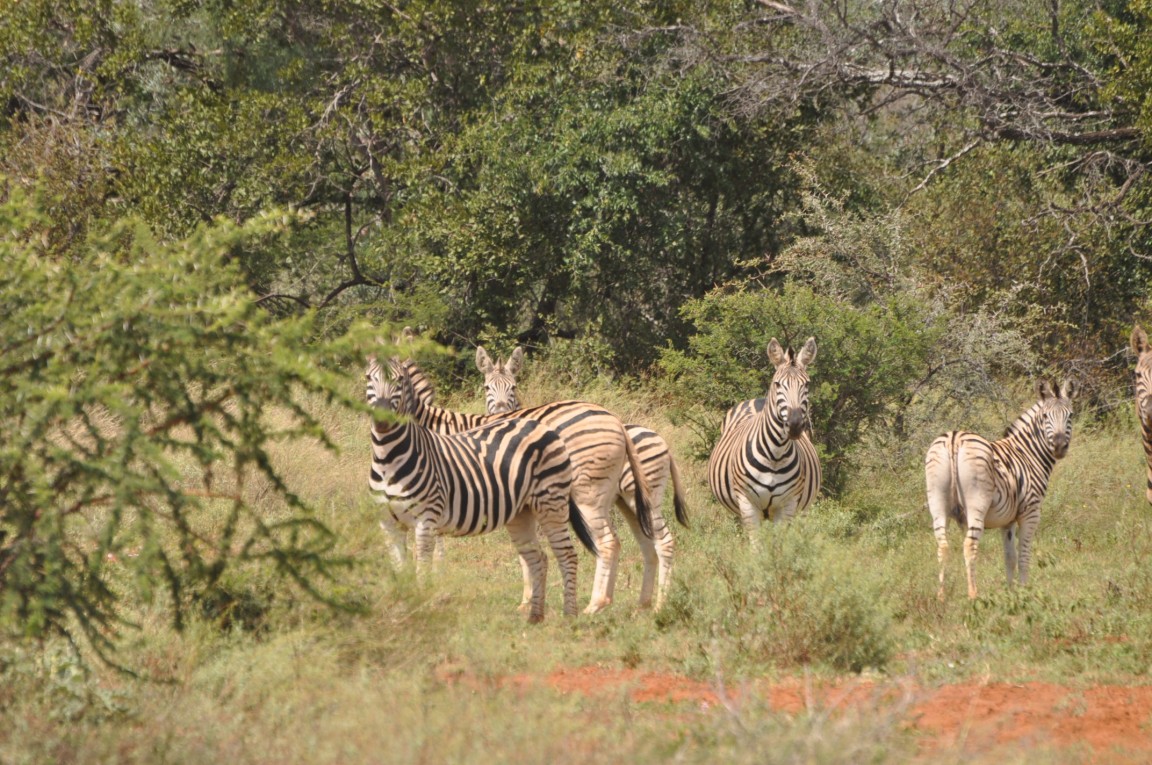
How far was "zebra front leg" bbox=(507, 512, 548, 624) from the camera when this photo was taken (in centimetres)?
937

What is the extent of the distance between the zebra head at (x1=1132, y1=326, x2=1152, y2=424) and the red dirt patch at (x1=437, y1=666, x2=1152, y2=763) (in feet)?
16.0

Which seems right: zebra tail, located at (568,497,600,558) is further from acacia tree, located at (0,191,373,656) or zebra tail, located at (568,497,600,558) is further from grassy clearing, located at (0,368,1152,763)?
acacia tree, located at (0,191,373,656)

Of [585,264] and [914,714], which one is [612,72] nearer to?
[585,264]

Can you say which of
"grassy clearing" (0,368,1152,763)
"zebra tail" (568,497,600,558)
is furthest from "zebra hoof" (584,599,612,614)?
"zebra tail" (568,497,600,558)

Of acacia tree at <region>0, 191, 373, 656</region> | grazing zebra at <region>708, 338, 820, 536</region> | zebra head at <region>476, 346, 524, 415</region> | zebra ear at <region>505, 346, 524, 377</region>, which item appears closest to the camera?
acacia tree at <region>0, 191, 373, 656</region>

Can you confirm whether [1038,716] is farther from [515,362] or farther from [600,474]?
[515,362]

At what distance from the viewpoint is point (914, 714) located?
6.66 meters

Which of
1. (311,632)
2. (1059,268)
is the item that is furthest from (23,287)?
(1059,268)

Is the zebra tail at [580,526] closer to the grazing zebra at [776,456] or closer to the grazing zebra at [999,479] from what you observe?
the grazing zebra at [776,456]

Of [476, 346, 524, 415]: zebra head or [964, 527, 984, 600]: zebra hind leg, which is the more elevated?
[476, 346, 524, 415]: zebra head

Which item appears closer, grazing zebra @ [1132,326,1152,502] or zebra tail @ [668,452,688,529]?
zebra tail @ [668,452,688,529]

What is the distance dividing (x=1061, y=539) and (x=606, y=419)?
510 centimetres

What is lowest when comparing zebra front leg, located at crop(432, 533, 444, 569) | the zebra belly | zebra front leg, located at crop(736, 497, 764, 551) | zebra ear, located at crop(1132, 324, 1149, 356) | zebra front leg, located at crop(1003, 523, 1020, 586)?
zebra front leg, located at crop(1003, 523, 1020, 586)

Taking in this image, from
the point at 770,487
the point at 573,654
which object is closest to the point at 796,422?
the point at 770,487
